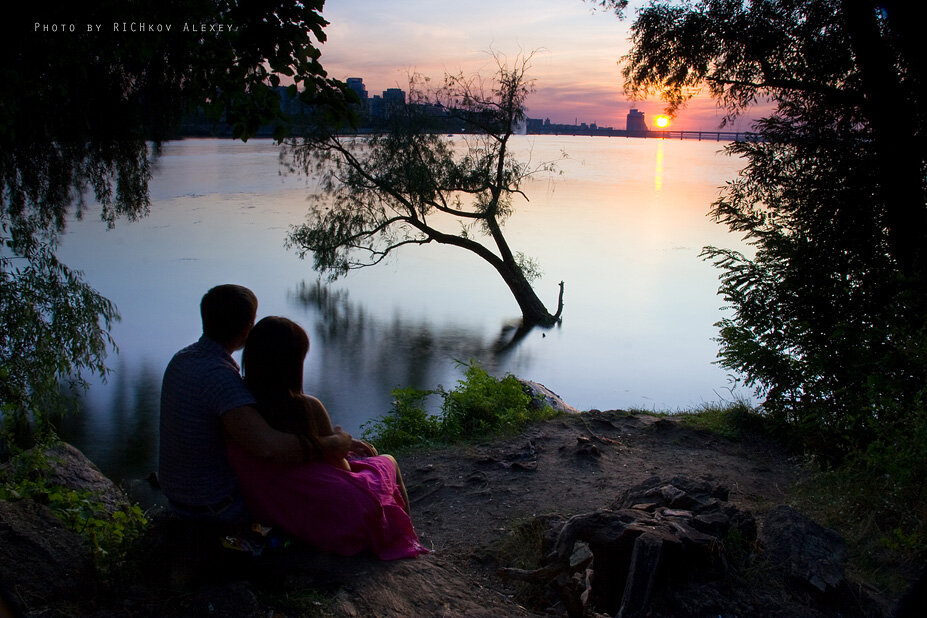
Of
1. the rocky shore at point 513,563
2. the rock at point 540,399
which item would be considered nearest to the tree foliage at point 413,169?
the rock at point 540,399

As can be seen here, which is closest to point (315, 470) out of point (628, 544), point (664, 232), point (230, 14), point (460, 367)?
point (628, 544)

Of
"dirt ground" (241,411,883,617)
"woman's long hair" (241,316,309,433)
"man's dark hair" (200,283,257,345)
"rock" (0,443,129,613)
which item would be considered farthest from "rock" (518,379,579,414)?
"rock" (0,443,129,613)

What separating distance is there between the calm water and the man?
551cm

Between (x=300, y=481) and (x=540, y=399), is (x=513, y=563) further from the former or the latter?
(x=540, y=399)

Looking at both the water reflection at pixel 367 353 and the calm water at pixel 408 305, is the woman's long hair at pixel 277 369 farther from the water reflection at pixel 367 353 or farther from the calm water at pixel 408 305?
the water reflection at pixel 367 353

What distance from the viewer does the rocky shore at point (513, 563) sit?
95.5 inches

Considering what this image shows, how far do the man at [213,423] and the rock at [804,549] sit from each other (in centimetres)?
234

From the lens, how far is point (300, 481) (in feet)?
9.02

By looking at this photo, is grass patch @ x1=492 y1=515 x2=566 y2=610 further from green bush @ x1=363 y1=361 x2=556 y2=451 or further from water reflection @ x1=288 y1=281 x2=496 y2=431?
water reflection @ x1=288 y1=281 x2=496 y2=431

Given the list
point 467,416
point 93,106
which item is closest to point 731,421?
point 467,416

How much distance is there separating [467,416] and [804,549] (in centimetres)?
405

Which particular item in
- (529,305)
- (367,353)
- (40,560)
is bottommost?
(367,353)

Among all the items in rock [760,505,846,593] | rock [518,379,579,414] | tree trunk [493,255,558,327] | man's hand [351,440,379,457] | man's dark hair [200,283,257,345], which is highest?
man's dark hair [200,283,257,345]

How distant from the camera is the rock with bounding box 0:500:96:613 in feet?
7.68
